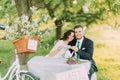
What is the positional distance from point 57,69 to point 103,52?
6596 millimetres

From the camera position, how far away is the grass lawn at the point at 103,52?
10.9 metres


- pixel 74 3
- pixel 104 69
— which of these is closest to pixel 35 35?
pixel 74 3

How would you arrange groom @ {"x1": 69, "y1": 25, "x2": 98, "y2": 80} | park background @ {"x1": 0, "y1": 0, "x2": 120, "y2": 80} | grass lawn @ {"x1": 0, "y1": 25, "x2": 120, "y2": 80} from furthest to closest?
grass lawn @ {"x1": 0, "y1": 25, "x2": 120, "y2": 80} → park background @ {"x1": 0, "y1": 0, "x2": 120, "y2": 80} → groom @ {"x1": 69, "y1": 25, "x2": 98, "y2": 80}

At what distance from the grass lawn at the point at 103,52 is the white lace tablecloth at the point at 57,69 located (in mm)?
3272

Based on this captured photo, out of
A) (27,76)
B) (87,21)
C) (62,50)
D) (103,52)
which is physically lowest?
(103,52)

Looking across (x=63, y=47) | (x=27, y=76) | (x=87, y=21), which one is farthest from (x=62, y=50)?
(x=87, y=21)

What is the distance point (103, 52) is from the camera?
43.5ft

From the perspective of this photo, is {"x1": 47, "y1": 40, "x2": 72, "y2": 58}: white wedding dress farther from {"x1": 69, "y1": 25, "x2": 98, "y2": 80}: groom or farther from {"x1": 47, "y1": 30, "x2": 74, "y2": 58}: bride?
{"x1": 69, "y1": 25, "x2": 98, "y2": 80}: groom

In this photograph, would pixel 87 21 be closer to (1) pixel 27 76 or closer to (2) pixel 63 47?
(2) pixel 63 47

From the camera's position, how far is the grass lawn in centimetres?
1091

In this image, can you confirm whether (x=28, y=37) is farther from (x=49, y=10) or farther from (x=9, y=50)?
(x=9, y=50)

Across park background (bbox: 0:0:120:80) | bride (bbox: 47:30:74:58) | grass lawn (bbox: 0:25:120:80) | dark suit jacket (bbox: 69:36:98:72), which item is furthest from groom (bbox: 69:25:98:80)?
grass lawn (bbox: 0:25:120:80)

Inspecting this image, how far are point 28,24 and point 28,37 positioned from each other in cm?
26

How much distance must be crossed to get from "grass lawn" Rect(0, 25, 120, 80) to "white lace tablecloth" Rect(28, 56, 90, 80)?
10.7ft
